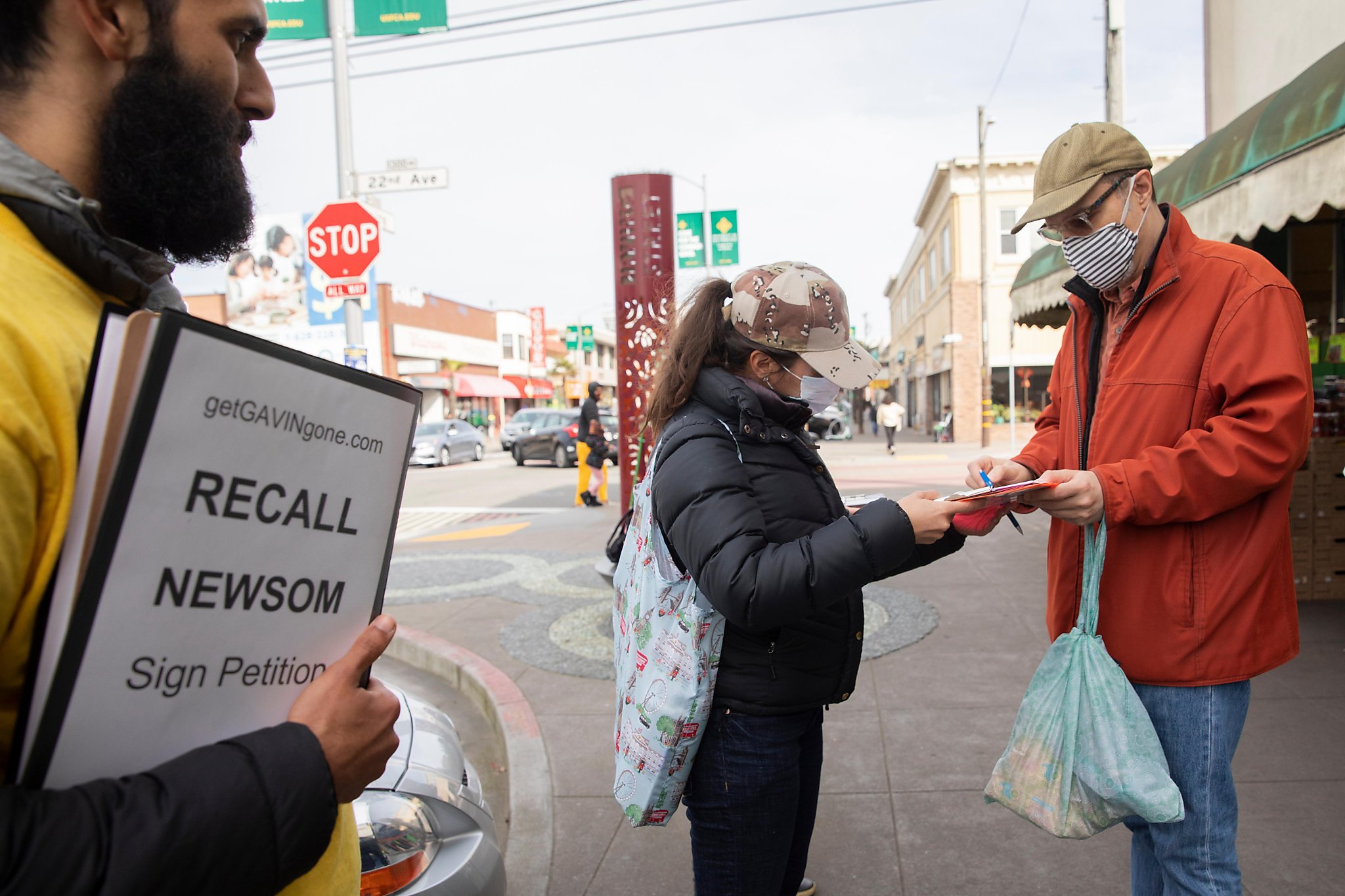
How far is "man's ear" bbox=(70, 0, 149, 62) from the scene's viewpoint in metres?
0.95

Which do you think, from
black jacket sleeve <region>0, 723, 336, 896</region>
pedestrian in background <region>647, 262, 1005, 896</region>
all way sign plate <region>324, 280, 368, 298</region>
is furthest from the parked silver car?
all way sign plate <region>324, 280, 368, 298</region>

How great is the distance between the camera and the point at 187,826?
2.78 feet

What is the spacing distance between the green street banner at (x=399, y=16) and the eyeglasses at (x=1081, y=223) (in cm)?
748

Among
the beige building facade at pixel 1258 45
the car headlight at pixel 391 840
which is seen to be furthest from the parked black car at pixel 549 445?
the car headlight at pixel 391 840

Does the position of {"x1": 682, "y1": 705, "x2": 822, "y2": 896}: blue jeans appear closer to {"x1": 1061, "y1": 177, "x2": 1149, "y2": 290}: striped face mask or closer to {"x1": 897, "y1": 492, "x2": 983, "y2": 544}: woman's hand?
{"x1": 897, "y1": 492, "x2": 983, "y2": 544}: woman's hand

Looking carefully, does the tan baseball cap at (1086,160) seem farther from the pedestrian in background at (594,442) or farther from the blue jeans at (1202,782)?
the pedestrian in background at (594,442)

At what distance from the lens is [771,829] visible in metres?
1.94

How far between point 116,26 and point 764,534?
135 cm

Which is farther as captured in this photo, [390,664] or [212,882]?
[390,664]

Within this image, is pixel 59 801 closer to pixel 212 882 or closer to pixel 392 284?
pixel 212 882

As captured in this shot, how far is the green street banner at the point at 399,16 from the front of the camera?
8000 mm

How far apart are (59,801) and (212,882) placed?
172 mm

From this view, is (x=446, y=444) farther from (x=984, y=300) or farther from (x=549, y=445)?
(x=984, y=300)

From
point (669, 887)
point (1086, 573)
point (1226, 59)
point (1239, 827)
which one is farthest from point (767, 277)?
point (1226, 59)
